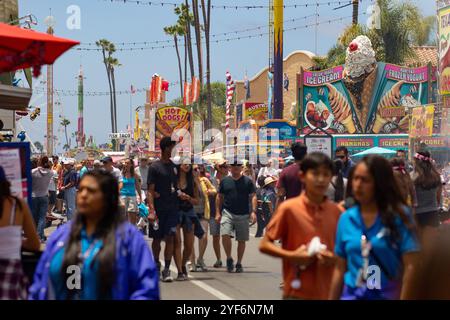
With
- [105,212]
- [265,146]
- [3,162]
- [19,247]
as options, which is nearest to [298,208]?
[105,212]

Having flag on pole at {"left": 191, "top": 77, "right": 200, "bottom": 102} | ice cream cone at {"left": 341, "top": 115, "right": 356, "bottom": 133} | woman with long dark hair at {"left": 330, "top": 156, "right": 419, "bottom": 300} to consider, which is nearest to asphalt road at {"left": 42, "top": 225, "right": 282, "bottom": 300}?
woman with long dark hair at {"left": 330, "top": 156, "right": 419, "bottom": 300}

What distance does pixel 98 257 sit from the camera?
505 centimetres

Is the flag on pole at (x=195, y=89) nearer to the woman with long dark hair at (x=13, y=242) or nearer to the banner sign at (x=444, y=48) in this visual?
the banner sign at (x=444, y=48)

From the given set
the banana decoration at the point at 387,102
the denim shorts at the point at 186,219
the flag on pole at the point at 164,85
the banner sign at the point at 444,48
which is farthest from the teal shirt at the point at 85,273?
the flag on pole at the point at 164,85

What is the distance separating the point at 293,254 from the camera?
5.89 m

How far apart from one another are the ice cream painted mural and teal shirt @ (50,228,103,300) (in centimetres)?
4297

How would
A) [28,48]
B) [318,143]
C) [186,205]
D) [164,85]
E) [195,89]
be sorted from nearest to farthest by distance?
1. [28,48]
2. [186,205]
3. [318,143]
4. [195,89]
5. [164,85]

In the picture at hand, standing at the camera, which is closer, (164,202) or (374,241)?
(374,241)

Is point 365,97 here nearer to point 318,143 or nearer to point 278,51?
point 278,51

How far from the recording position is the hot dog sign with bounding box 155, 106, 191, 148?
45.3 m

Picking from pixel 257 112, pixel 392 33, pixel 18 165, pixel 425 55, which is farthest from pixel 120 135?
pixel 18 165

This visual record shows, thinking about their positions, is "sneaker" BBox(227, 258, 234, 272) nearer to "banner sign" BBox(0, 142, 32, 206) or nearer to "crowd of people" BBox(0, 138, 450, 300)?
"banner sign" BBox(0, 142, 32, 206)

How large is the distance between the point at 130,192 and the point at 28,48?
10.7 metres
